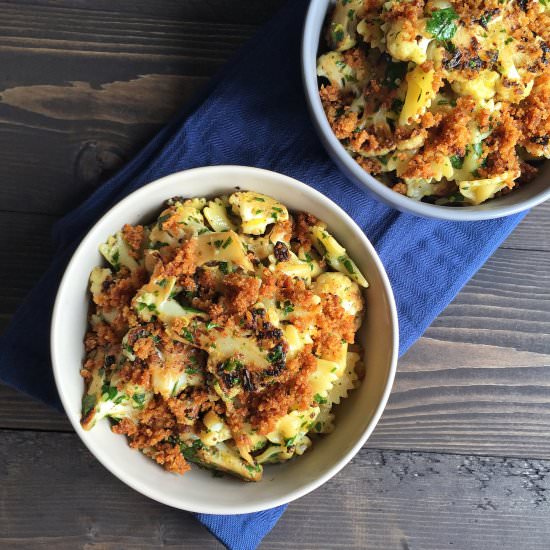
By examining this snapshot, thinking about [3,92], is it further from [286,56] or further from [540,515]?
[540,515]

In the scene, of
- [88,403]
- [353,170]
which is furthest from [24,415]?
[353,170]

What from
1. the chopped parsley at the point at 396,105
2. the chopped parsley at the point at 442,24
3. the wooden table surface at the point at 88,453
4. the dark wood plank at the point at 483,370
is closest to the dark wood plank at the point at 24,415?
the wooden table surface at the point at 88,453

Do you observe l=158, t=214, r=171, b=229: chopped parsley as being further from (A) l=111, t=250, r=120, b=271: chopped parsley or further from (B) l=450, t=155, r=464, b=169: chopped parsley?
(B) l=450, t=155, r=464, b=169: chopped parsley

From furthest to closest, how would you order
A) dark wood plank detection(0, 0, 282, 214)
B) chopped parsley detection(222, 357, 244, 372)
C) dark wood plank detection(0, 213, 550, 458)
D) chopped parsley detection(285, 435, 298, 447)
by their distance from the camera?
1. dark wood plank detection(0, 213, 550, 458)
2. dark wood plank detection(0, 0, 282, 214)
3. chopped parsley detection(285, 435, 298, 447)
4. chopped parsley detection(222, 357, 244, 372)

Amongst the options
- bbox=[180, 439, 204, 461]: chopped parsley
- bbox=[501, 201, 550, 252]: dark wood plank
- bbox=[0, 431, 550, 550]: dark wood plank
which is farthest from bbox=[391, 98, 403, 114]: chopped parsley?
bbox=[0, 431, 550, 550]: dark wood plank

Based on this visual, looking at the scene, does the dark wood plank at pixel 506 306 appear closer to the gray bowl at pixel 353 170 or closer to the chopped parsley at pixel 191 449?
the gray bowl at pixel 353 170

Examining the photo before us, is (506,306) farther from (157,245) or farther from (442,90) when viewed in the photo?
(157,245)
